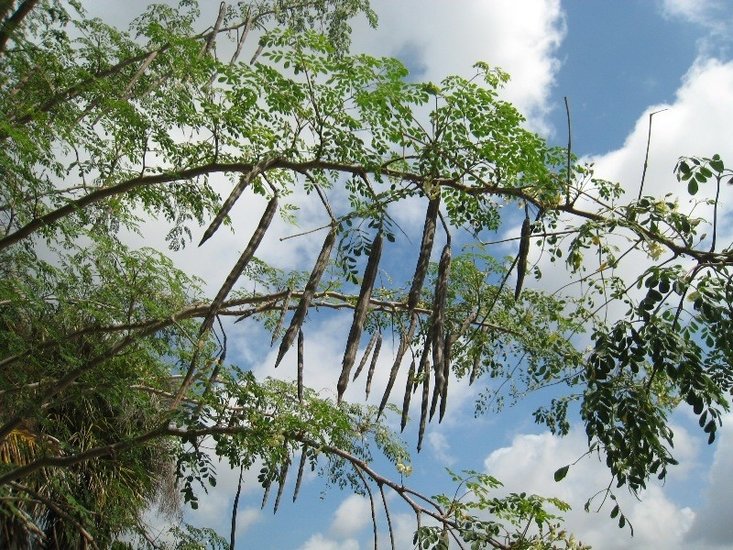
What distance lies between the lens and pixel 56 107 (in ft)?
19.4

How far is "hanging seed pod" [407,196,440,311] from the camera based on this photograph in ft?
9.48

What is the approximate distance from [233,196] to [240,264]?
1.67 ft

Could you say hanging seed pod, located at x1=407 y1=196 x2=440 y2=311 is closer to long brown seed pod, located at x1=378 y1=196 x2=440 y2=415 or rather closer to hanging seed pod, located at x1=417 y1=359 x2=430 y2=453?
long brown seed pod, located at x1=378 y1=196 x2=440 y2=415

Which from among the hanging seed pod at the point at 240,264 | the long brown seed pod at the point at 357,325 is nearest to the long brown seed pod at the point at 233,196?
the hanging seed pod at the point at 240,264

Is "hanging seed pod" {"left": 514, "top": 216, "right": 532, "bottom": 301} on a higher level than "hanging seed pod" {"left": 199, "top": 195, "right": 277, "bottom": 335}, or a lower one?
higher

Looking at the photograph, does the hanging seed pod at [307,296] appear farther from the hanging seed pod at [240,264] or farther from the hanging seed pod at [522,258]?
the hanging seed pod at [522,258]

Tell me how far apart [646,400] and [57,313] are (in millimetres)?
4722

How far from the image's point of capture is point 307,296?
3.00m

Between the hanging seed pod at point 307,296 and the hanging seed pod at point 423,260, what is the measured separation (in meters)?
0.37

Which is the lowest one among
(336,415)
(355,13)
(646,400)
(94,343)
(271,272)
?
(646,400)

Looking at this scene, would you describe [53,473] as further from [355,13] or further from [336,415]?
[355,13]

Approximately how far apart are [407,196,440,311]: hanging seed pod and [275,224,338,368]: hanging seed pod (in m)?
0.37

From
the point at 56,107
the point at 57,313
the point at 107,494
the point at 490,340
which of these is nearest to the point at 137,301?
the point at 57,313

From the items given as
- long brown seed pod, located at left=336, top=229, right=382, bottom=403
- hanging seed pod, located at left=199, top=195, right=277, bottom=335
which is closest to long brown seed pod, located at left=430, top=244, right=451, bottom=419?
long brown seed pod, located at left=336, top=229, right=382, bottom=403
